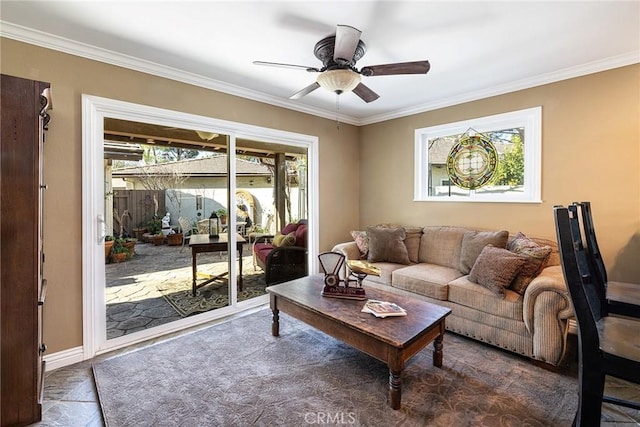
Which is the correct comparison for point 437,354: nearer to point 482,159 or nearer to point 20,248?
point 482,159

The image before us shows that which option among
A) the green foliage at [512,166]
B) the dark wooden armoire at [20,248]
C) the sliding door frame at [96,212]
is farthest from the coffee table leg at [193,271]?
the green foliage at [512,166]

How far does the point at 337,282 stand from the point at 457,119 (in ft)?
8.72

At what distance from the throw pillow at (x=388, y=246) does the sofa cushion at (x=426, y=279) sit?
0.64ft

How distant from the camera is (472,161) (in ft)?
12.1

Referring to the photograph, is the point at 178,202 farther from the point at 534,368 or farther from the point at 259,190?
the point at 534,368

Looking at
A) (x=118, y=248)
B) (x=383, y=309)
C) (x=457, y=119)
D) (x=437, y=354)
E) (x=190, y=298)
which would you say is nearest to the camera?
(x=383, y=309)

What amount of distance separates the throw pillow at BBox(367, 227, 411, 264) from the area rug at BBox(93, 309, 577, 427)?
1.13 meters

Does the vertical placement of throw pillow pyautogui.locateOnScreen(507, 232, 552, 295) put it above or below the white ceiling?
below

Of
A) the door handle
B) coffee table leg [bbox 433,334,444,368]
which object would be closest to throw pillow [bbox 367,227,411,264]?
coffee table leg [bbox 433,334,444,368]

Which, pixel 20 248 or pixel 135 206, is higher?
pixel 135 206

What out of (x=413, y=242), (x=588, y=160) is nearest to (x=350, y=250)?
(x=413, y=242)

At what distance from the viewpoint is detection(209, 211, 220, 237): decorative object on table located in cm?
334

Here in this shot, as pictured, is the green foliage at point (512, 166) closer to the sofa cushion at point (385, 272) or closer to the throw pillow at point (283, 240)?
the sofa cushion at point (385, 272)

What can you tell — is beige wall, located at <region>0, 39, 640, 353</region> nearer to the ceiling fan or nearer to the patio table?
the patio table
